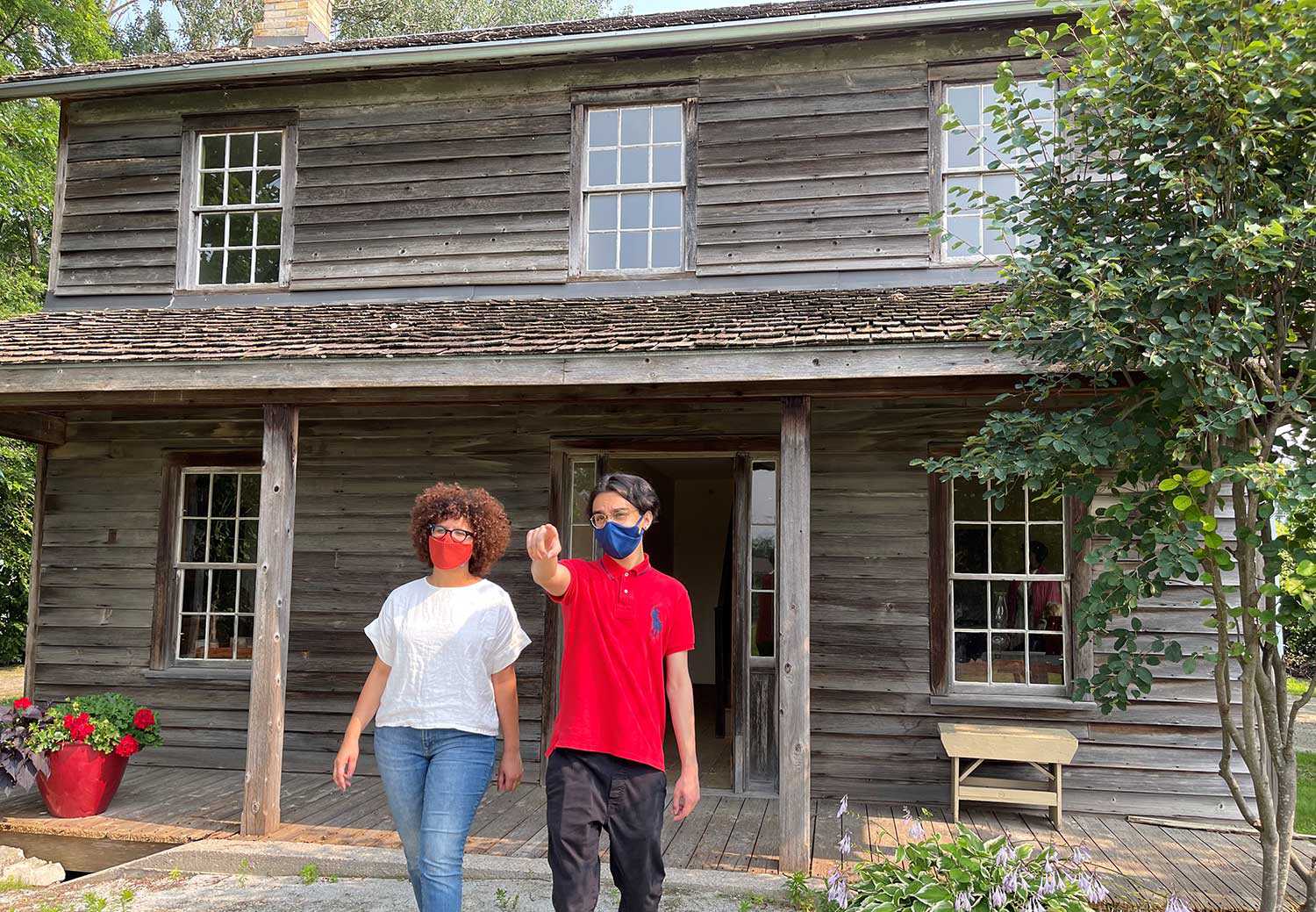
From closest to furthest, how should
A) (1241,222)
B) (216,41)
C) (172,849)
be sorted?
(1241,222)
(172,849)
(216,41)

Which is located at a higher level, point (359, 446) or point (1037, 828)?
point (359, 446)

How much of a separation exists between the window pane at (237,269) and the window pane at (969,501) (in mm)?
5909

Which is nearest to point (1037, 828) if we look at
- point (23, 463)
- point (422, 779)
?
point (422, 779)

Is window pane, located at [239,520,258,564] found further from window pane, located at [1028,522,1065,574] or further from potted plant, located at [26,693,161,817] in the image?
window pane, located at [1028,522,1065,574]

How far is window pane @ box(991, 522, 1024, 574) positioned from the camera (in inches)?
270

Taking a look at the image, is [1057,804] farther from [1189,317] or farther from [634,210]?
[634,210]

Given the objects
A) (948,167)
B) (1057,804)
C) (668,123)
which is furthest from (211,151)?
(1057,804)

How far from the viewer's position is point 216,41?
24.9 metres

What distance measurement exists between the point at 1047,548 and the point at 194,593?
21.2 feet

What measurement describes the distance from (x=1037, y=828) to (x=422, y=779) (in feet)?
13.9

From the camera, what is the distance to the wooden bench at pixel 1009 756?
5.82m

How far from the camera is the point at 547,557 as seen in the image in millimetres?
2930

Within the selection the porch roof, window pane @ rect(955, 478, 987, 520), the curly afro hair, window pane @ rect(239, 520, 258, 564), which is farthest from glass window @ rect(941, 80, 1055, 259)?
window pane @ rect(239, 520, 258, 564)

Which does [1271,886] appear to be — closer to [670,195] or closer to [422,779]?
[422,779]
